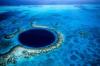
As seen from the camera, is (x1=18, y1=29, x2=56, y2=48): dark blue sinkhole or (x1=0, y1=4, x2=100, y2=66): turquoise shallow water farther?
(x1=18, y1=29, x2=56, y2=48): dark blue sinkhole

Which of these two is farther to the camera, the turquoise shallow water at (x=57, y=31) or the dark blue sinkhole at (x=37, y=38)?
the dark blue sinkhole at (x=37, y=38)

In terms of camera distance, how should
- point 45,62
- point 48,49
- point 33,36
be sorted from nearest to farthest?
point 45,62 → point 48,49 → point 33,36

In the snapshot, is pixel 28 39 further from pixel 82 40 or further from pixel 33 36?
pixel 82 40

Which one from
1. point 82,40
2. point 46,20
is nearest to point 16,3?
point 46,20
